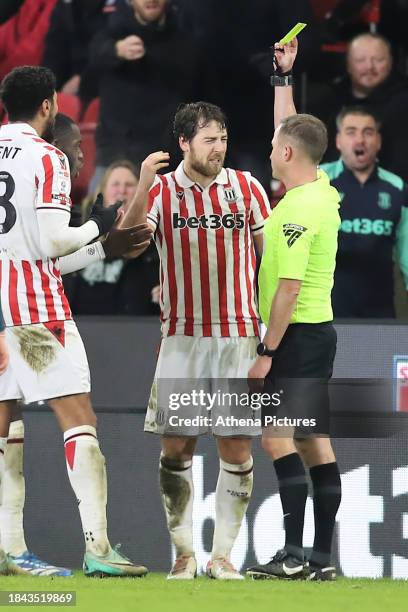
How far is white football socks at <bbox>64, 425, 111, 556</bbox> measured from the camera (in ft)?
17.9

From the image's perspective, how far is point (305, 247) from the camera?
5469 mm

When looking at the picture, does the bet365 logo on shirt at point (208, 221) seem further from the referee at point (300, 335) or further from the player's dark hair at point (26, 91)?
the player's dark hair at point (26, 91)

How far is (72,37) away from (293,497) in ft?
13.1

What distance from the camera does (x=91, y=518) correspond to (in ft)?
17.9

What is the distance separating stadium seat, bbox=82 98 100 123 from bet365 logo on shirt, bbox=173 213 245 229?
8.85 ft

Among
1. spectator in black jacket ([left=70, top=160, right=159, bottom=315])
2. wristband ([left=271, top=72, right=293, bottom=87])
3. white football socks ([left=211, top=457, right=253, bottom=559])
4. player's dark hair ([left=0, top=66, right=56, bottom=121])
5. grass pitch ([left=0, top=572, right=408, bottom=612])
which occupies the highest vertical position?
wristband ([left=271, top=72, right=293, bottom=87])

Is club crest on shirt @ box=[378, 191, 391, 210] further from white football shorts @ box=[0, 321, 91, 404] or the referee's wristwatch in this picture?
white football shorts @ box=[0, 321, 91, 404]

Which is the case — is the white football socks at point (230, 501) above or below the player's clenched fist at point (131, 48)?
below

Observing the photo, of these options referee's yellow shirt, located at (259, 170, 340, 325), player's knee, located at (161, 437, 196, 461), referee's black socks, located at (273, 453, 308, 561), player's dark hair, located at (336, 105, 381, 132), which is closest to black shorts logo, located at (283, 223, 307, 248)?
referee's yellow shirt, located at (259, 170, 340, 325)

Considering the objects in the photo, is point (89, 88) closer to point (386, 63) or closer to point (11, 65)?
point (11, 65)

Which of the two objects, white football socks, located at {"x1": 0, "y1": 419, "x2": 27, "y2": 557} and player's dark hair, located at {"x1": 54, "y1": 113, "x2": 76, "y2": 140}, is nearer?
white football socks, located at {"x1": 0, "y1": 419, "x2": 27, "y2": 557}

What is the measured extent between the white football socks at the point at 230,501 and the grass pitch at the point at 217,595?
0.63 ft

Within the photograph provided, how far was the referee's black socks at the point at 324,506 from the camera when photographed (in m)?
5.58

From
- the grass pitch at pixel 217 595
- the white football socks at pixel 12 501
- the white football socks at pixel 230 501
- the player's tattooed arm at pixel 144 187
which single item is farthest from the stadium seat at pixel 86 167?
the grass pitch at pixel 217 595
